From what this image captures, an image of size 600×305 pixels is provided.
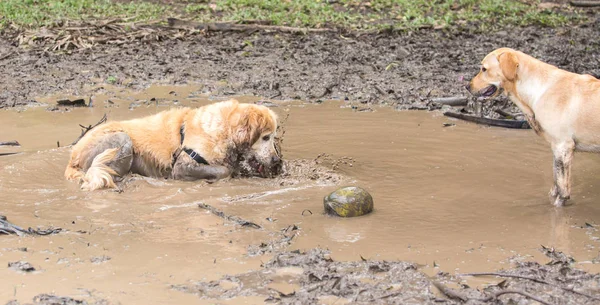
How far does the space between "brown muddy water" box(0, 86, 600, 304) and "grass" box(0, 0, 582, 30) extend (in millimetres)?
6595

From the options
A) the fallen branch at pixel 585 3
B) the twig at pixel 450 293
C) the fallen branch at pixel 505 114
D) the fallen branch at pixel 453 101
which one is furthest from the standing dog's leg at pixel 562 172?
the fallen branch at pixel 585 3

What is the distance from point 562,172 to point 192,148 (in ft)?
12.5

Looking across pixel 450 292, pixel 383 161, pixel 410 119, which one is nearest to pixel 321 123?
pixel 410 119

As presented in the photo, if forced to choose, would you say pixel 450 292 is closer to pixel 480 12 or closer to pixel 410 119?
pixel 410 119

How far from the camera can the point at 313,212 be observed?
7.08m

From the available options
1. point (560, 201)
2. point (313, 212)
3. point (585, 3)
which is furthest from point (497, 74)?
point (585, 3)

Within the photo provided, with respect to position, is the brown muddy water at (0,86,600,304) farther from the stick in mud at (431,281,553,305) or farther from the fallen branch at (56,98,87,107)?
the fallen branch at (56,98,87,107)

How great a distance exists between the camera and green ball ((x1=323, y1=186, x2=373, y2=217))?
680cm

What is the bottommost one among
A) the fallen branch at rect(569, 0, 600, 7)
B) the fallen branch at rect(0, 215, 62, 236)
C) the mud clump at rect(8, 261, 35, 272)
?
the fallen branch at rect(0, 215, 62, 236)

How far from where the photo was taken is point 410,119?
11.1m

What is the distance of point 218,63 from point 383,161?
6207 millimetres

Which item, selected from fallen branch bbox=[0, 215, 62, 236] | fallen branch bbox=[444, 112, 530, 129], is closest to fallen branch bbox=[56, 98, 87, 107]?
fallen branch bbox=[444, 112, 530, 129]

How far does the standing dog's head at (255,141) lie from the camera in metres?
8.24

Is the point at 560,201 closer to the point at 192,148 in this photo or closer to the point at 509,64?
the point at 509,64
